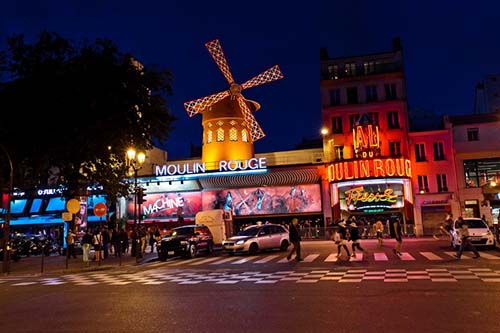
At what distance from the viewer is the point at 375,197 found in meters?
37.4

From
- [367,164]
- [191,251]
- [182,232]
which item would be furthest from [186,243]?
[367,164]

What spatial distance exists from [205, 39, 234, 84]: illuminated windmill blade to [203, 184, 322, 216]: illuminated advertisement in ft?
35.9

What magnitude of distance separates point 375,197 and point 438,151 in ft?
21.8

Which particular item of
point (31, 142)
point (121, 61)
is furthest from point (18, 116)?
point (121, 61)

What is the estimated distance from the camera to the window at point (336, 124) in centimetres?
4032

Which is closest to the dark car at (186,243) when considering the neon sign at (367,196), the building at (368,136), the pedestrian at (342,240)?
the pedestrian at (342,240)

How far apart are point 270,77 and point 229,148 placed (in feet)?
27.8

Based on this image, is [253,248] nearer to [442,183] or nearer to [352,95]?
[442,183]

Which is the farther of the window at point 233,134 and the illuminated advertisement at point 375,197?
the window at point 233,134

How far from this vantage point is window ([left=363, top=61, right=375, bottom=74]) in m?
41.5

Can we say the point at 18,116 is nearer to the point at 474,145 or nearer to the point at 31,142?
the point at 31,142

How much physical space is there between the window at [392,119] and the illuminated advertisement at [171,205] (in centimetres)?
1767

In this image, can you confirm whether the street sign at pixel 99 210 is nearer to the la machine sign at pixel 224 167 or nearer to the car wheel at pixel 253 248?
the car wheel at pixel 253 248

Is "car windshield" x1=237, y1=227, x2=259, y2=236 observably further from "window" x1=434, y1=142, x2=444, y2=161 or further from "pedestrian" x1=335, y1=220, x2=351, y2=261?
"window" x1=434, y1=142, x2=444, y2=161
